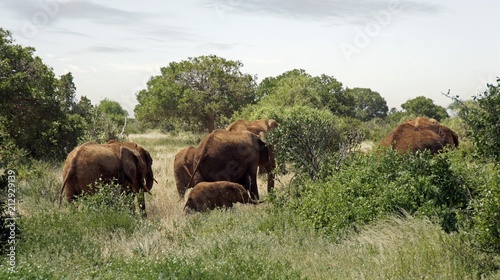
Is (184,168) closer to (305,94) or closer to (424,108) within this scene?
(305,94)

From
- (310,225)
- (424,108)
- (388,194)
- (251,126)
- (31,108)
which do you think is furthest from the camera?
(424,108)

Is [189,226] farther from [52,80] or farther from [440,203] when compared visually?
[52,80]

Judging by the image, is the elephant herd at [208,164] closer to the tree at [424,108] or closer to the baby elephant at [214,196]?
the baby elephant at [214,196]

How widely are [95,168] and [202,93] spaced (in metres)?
28.4

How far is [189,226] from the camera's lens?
10.2 metres

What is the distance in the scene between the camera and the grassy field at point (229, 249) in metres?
6.86

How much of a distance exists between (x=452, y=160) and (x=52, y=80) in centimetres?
1578

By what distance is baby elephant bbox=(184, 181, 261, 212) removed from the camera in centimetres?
1187

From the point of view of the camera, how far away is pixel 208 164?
526 inches

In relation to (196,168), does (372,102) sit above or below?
above

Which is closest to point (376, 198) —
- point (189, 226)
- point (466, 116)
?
point (466, 116)

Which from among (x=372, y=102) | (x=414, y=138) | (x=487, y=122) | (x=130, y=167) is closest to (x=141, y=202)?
(x=130, y=167)

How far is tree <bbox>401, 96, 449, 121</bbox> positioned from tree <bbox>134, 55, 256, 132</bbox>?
2820 centimetres

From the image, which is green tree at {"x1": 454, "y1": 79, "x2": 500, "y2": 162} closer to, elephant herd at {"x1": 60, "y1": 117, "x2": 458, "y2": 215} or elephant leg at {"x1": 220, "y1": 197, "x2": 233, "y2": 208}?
elephant herd at {"x1": 60, "y1": 117, "x2": 458, "y2": 215}
